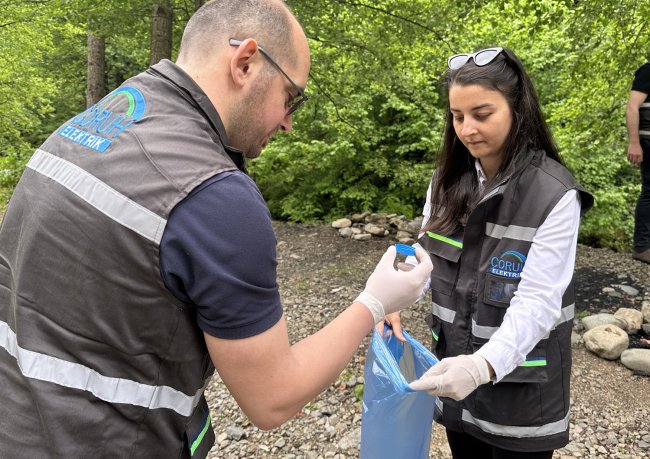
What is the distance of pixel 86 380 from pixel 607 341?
144 inches

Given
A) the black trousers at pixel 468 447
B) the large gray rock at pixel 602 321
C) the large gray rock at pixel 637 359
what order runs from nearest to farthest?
1. the black trousers at pixel 468 447
2. the large gray rock at pixel 637 359
3. the large gray rock at pixel 602 321

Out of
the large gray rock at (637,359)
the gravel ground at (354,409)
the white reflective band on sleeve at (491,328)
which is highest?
the white reflective band on sleeve at (491,328)

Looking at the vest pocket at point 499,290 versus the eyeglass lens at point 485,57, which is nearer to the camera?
the vest pocket at point 499,290

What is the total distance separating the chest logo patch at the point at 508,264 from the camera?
5.33 ft

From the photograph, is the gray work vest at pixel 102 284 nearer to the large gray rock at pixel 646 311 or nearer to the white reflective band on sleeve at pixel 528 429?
the white reflective band on sleeve at pixel 528 429

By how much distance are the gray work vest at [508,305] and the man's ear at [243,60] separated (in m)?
0.90

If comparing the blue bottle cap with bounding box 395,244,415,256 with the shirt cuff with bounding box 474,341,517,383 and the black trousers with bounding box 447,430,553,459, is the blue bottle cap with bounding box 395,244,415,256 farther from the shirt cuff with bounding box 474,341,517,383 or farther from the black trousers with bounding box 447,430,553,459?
the black trousers with bounding box 447,430,553,459

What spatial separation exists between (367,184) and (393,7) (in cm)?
315

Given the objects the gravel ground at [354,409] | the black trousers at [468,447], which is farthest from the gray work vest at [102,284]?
the gravel ground at [354,409]

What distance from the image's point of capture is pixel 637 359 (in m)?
3.47

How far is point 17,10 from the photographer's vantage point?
5992 millimetres

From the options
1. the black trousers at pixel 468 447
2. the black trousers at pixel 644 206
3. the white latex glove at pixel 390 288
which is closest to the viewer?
the white latex glove at pixel 390 288

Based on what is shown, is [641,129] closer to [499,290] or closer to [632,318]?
[632,318]

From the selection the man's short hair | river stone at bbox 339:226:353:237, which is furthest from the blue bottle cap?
river stone at bbox 339:226:353:237
